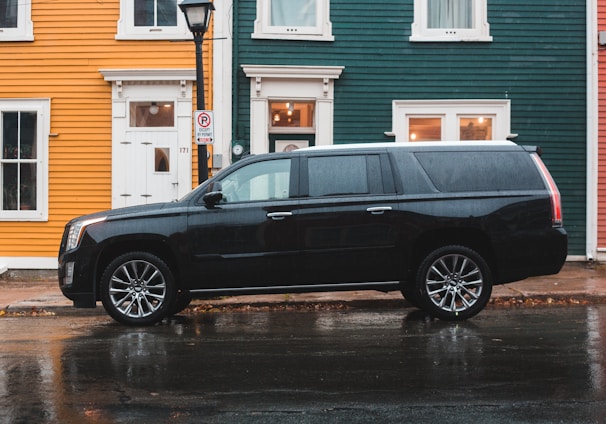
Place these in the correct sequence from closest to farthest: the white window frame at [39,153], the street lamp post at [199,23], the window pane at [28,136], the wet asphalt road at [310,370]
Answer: the wet asphalt road at [310,370]
the street lamp post at [199,23]
the white window frame at [39,153]
the window pane at [28,136]

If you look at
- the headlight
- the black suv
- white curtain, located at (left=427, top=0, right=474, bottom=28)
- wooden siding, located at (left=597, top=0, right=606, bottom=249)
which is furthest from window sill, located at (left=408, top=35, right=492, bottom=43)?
the headlight

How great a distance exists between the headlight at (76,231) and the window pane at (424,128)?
7.33 meters

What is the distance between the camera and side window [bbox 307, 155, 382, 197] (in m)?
8.98

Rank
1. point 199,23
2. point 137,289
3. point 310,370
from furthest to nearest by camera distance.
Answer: point 199,23, point 137,289, point 310,370

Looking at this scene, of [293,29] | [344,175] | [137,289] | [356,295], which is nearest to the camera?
[137,289]

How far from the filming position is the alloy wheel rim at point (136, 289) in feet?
29.2

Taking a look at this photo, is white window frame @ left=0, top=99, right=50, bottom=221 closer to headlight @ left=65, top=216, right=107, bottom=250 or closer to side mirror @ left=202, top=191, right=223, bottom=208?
headlight @ left=65, top=216, right=107, bottom=250

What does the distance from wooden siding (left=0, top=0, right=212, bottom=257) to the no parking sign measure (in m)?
3.29

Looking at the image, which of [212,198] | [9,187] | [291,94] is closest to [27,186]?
[9,187]

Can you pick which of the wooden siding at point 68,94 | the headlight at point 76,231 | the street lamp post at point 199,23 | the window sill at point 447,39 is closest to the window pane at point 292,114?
the wooden siding at point 68,94

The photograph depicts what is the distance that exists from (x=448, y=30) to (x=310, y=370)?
9.81m

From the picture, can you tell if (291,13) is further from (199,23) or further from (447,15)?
(199,23)

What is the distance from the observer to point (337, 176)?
9031mm

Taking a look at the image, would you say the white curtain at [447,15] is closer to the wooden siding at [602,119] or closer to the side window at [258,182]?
the wooden siding at [602,119]
